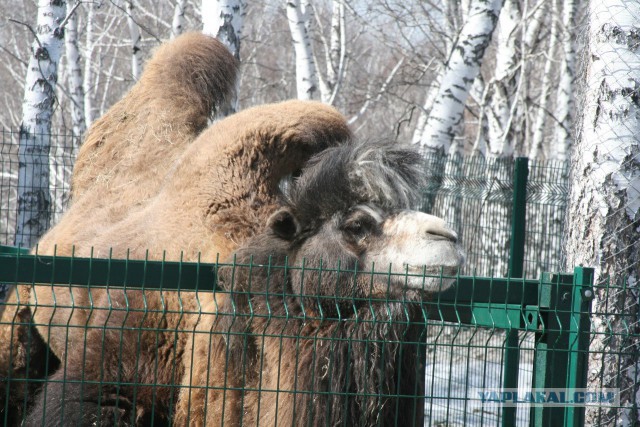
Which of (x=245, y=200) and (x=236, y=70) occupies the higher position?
(x=236, y=70)

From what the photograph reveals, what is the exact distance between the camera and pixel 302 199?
3.66 metres

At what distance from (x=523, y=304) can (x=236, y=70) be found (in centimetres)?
356

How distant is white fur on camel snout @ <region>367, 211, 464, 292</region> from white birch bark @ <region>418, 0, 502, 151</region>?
5.20 meters

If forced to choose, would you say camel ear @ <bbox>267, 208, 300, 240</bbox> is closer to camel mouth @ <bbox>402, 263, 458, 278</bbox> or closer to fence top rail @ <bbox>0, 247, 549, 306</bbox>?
fence top rail @ <bbox>0, 247, 549, 306</bbox>

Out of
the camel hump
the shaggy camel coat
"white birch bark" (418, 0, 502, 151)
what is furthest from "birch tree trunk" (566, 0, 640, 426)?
"white birch bark" (418, 0, 502, 151)

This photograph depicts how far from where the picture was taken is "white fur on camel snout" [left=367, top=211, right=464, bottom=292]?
10.3ft

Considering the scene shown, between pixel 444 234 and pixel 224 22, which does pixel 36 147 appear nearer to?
pixel 224 22

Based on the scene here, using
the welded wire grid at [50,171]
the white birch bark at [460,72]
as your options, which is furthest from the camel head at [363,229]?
the white birch bark at [460,72]

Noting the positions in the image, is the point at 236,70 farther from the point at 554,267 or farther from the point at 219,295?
the point at 554,267

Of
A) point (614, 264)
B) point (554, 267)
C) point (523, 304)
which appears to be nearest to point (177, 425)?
point (523, 304)

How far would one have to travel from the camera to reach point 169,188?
4.43 meters

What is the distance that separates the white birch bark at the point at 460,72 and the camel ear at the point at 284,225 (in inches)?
200

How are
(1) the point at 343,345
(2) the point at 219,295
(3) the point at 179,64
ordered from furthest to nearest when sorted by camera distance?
1. (3) the point at 179,64
2. (2) the point at 219,295
3. (1) the point at 343,345

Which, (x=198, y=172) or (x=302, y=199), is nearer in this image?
(x=302, y=199)
